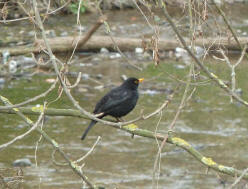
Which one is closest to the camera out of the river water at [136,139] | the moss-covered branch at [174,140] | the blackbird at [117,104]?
the moss-covered branch at [174,140]

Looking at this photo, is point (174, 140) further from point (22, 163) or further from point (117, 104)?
point (22, 163)

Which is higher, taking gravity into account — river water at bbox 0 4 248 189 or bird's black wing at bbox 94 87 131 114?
bird's black wing at bbox 94 87 131 114

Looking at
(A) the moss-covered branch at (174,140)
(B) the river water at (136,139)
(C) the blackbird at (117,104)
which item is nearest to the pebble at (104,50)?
(B) the river water at (136,139)

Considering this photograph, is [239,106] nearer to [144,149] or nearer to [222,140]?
[222,140]

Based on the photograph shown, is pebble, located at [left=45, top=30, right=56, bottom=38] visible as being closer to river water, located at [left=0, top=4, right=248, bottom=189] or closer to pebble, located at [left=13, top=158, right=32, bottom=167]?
river water, located at [left=0, top=4, right=248, bottom=189]

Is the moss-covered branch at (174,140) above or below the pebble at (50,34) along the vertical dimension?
above

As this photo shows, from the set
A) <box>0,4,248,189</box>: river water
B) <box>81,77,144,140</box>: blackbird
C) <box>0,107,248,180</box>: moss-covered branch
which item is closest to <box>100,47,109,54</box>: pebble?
<box>0,4,248,189</box>: river water

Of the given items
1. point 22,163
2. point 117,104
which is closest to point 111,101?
point 117,104

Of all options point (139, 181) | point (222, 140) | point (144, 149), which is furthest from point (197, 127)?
point (139, 181)

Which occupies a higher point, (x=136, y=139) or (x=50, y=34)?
(x=136, y=139)

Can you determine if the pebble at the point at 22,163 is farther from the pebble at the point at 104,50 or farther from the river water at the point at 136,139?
the pebble at the point at 104,50

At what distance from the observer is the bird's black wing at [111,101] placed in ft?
23.2

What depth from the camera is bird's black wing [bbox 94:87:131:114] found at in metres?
7.06

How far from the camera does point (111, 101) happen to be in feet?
23.4
